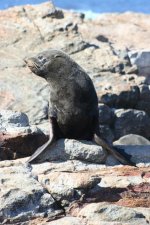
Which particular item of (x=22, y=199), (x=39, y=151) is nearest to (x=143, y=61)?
(x=39, y=151)

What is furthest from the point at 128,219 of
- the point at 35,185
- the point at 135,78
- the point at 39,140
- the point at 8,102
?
the point at 135,78

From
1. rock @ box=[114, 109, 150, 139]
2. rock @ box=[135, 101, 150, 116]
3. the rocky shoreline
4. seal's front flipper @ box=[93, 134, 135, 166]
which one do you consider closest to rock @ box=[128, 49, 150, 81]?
the rocky shoreline

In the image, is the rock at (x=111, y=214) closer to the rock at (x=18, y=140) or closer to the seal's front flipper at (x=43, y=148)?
the seal's front flipper at (x=43, y=148)

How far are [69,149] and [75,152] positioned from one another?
0.08 m

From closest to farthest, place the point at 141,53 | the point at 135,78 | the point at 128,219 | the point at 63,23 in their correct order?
the point at 128,219, the point at 135,78, the point at 63,23, the point at 141,53

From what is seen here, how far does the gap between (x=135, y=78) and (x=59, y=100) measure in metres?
7.67

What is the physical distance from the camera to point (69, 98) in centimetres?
898

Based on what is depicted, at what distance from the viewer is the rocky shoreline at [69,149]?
6.89 metres

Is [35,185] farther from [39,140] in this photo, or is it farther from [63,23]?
[63,23]

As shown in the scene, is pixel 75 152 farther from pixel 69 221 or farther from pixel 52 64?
pixel 69 221

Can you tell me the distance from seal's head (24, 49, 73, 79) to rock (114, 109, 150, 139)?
5.61m

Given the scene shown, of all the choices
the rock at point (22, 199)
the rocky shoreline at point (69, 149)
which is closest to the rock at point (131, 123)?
the rocky shoreline at point (69, 149)

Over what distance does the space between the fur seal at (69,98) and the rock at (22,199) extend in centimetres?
173

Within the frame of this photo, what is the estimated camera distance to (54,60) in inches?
354
